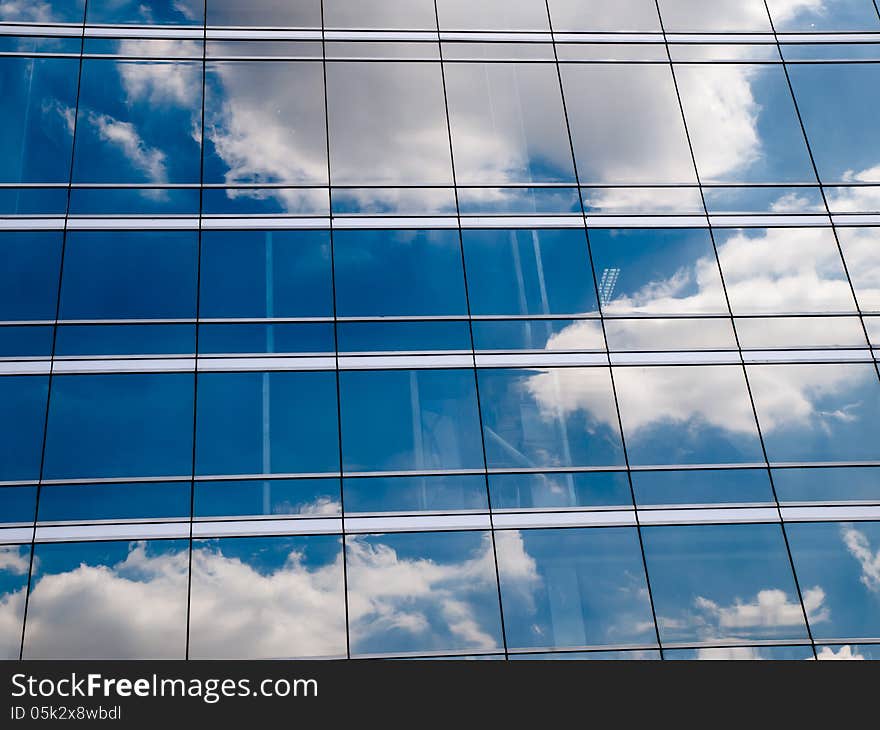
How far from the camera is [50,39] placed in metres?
19.9

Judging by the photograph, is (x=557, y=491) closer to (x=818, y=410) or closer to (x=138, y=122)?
(x=818, y=410)

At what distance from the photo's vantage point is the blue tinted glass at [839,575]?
54.6 ft

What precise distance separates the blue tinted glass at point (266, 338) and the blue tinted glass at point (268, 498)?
2808mm

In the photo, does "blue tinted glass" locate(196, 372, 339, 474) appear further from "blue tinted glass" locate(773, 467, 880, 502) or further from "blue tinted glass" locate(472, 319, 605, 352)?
"blue tinted glass" locate(773, 467, 880, 502)

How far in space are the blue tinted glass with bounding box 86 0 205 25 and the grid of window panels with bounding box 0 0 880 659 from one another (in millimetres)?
94

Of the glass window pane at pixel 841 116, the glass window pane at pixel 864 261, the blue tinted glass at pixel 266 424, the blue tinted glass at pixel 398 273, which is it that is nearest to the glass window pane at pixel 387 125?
the blue tinted glass at pixel 398 273

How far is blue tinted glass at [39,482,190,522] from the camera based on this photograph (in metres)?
16.5

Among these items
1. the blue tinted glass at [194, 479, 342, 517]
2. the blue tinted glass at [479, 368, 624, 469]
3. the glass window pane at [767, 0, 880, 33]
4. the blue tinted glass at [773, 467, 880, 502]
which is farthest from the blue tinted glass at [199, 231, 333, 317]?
the glass window pane at [767, 0, 880, 33]

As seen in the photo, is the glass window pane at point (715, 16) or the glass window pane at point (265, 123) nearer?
the glass window pane at point (265, 123)

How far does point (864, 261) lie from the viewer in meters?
19.5

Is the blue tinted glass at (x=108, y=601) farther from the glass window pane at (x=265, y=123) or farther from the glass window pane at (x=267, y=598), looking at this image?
the glass window pane at (x=265, y=123)

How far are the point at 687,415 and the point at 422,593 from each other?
664 centimetres

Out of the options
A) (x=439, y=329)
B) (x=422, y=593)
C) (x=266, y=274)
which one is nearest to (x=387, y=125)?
(x=266, y=274)
